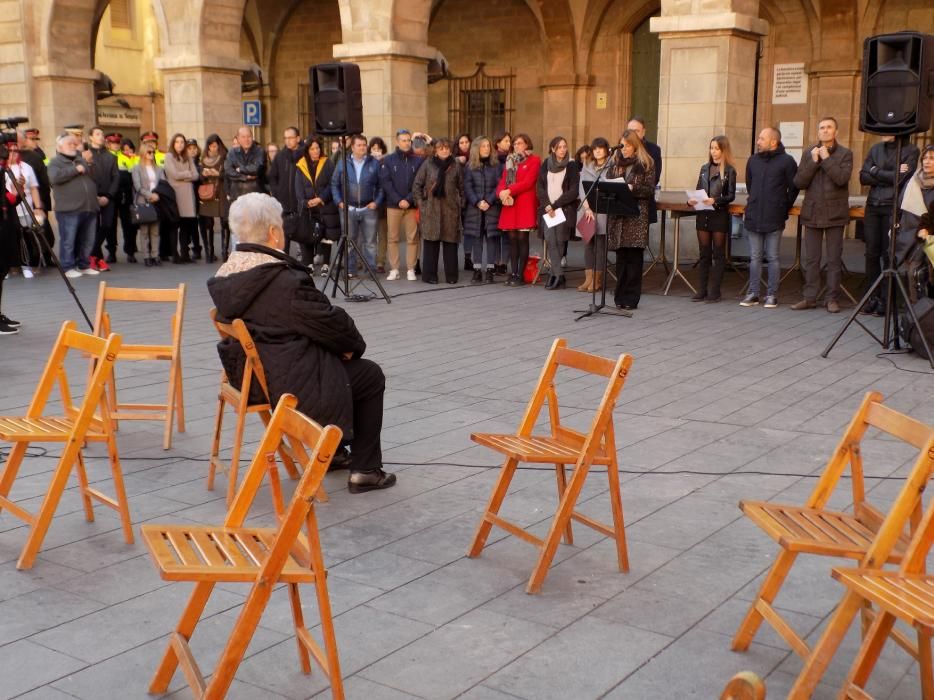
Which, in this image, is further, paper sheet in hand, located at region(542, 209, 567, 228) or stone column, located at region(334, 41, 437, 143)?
stone column, located at region(334, 41, 437, 143)

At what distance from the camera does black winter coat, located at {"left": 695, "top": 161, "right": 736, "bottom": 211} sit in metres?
11.2

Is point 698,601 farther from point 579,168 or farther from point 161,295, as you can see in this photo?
point 579,168

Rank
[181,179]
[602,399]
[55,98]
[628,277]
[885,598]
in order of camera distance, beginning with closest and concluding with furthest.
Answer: [885,598] < [602,399] < [628,277] < [181,179] < [55,98]

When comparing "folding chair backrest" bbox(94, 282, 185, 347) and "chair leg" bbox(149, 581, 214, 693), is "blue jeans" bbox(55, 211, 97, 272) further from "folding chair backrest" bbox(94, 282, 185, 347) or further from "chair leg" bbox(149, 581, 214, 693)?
"chair leg" bbox(149, 581, 214, 693)

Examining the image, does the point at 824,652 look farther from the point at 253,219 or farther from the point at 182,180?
the point at 182,180

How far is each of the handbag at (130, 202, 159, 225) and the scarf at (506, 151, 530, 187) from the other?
476 cm

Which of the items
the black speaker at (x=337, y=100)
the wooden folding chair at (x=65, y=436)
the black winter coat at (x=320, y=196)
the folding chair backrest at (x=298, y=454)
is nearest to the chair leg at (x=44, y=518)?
the wooden folding chair at (x=65, y=436)

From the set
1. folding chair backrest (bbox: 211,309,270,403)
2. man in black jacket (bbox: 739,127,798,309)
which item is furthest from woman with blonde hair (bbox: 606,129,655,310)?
folding chair backrest (bbox: 211,309,270,403)

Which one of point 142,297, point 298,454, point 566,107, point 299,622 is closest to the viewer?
point 299,622

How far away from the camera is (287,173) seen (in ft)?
45.2

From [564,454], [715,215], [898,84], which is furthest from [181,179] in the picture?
[564,454]

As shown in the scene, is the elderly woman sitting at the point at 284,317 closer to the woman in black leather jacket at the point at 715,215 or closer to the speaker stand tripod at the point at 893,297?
the speaker stand tripod at the point at 893,297

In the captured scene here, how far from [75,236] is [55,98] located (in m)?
6.25

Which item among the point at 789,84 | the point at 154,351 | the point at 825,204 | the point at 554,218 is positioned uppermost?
the point at 789,84
